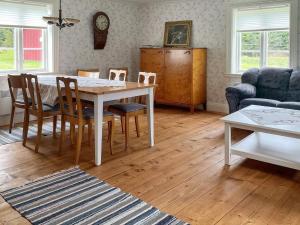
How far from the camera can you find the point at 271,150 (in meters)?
3.22

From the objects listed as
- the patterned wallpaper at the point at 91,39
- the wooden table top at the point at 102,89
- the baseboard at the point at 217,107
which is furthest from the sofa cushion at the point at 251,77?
the patterned wallpaper at the point at 91,39

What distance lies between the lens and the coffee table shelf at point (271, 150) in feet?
9.73

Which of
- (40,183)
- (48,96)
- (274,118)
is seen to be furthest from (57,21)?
(274,118)

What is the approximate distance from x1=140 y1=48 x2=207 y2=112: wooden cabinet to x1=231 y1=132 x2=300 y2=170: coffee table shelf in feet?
7.63

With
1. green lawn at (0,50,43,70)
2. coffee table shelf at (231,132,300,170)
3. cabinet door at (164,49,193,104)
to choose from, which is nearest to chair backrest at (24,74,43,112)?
green lawn at (0,50,43,70)

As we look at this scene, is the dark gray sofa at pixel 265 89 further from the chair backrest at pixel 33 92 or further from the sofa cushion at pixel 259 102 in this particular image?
the chair backrest at pixel 33 92

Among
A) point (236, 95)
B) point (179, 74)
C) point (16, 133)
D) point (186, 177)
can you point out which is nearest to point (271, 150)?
point (186, 177)

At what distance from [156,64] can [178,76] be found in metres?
0.57

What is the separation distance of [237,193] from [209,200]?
287mm

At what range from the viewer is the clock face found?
6.12 metres

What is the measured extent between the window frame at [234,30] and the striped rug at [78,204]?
12.4 feet

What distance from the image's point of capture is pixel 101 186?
276 centimetres

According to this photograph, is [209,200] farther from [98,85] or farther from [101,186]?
[98,85]

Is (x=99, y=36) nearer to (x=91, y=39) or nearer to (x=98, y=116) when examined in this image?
(x=91, y=39)
